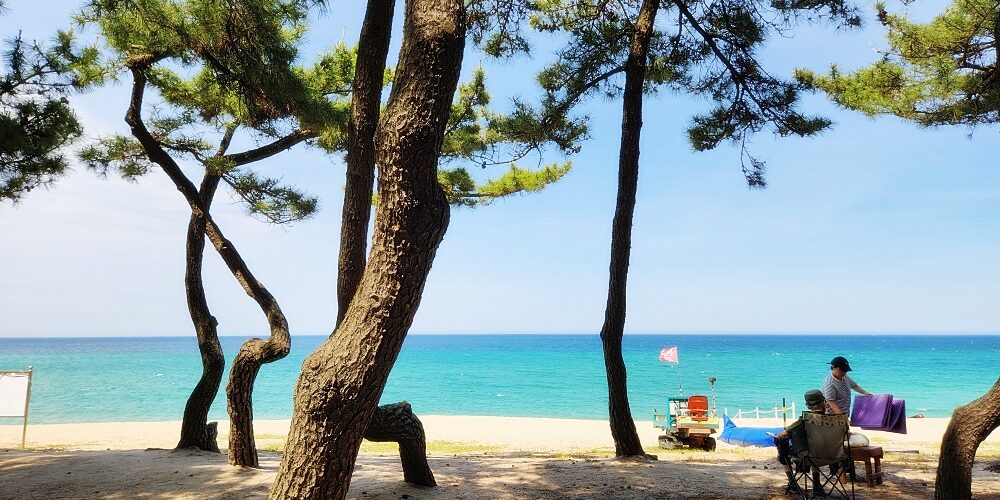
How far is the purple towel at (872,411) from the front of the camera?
5676 mm

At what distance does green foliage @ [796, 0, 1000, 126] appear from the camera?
623 centimetres

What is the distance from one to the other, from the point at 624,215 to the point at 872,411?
2903mm

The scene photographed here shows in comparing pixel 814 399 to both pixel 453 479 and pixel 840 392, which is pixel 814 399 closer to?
pixel 840 392

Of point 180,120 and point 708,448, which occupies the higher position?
point 180,120

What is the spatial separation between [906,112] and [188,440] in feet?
28.7

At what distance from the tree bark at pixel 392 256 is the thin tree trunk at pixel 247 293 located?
333 cm

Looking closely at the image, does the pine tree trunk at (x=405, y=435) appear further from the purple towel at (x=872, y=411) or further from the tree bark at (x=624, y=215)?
the purple towel at (x=872, y=411)

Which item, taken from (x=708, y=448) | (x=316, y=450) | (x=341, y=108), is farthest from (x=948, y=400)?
(x=316, y=450)

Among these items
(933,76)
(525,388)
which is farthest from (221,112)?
(525,388)

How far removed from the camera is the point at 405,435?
432 cm

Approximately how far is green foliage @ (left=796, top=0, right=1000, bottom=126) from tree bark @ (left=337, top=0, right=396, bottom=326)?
18.1 feet

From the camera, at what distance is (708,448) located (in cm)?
1060

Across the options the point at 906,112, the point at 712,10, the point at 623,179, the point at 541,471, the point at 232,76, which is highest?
the point at 712,10

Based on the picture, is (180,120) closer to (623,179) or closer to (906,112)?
(623,179)
